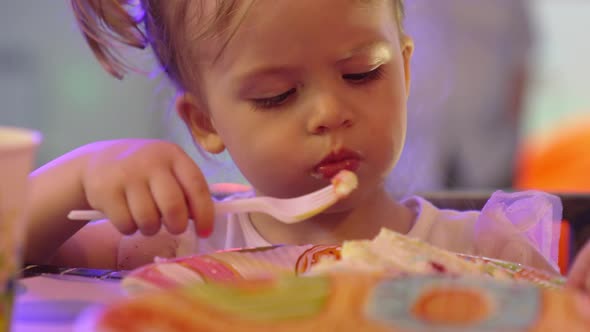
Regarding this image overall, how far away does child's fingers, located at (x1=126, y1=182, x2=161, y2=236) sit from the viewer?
72cm

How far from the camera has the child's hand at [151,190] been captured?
0.72 meters

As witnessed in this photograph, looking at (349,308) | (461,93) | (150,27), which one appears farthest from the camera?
(461,93)

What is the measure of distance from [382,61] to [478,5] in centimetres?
205

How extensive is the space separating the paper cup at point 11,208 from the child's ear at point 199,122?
0.58m

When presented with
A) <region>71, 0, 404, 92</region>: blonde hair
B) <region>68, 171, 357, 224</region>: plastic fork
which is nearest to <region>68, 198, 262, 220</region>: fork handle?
<region>68, 171, 357, 224</region>: plastic fork

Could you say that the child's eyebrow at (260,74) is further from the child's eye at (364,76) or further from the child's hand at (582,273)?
the child's hand at (582,273)

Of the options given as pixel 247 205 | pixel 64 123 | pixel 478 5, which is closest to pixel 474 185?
pixel 478 5

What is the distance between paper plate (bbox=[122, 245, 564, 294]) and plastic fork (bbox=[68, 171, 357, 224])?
0.11 ft

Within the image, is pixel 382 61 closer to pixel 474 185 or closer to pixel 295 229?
pixel 295 229

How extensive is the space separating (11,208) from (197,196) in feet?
0.84

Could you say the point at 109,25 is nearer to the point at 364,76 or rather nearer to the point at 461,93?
the point at 364,76

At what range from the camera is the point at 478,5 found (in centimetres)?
284

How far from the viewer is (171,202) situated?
2.35 feet

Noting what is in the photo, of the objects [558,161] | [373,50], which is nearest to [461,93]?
[558,161]
